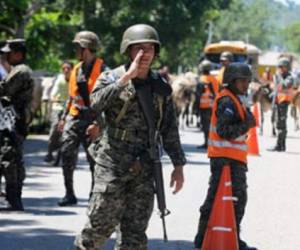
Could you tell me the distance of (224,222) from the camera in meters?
8.81

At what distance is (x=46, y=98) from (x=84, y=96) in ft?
49.9

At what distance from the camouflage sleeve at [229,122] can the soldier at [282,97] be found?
12339 mm

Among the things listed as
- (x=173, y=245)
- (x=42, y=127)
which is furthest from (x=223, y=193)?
(x=42, y=127)

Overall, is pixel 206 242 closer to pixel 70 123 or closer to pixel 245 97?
pixel 245 97

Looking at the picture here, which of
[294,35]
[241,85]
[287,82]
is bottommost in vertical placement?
[294,35]

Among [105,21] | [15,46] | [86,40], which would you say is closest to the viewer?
[86,40]

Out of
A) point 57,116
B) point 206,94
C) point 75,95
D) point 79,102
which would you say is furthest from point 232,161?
point 206,94

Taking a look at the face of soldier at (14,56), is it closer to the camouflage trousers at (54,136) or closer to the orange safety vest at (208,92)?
the camouflage trousers at (54,136)

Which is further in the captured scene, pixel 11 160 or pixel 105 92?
pixel 11 160

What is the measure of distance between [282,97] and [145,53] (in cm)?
1488

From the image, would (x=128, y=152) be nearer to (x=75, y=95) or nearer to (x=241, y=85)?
(x=241, y=85)

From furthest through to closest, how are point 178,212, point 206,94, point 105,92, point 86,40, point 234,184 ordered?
point 206,94, point 178,212, point 86,40, point 234,184, point 105,92

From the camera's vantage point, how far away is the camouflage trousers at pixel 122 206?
696cm

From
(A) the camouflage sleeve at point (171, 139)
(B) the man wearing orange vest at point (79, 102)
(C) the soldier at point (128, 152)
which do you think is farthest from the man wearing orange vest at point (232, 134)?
(B) the man wearing orange vest at point (79, 102)
